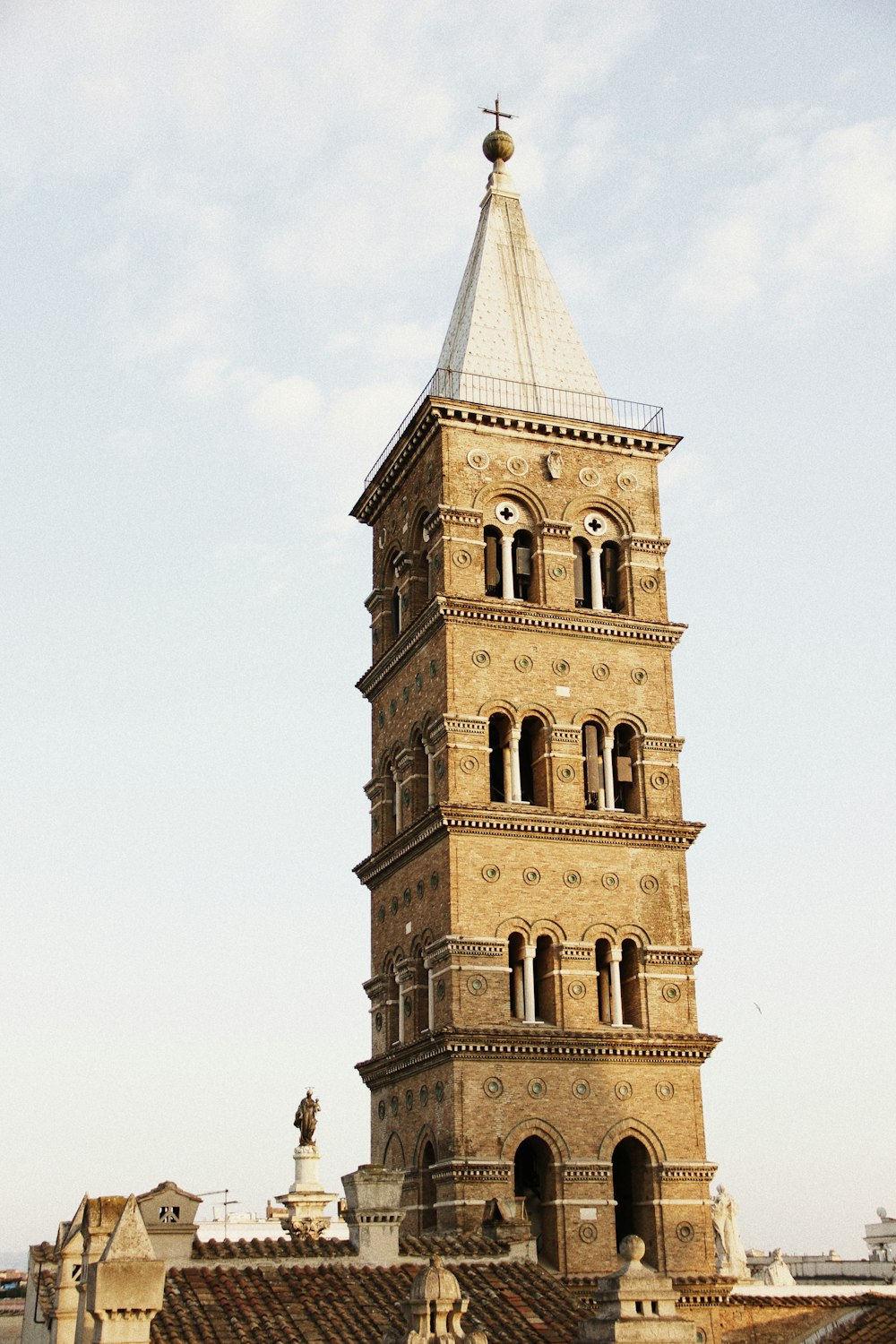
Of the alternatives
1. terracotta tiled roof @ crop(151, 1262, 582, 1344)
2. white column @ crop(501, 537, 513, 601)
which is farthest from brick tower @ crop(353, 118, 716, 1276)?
terracotta tiled roof @ crop(151, 1262, 582, 1344)

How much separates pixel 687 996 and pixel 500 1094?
4793 mm

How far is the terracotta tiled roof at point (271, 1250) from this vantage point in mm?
24375

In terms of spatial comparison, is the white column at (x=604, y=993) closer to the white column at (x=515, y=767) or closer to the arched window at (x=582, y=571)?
the white column at (x=515, y=767)

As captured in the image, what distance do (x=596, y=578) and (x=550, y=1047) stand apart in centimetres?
1065

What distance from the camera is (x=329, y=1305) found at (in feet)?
76.0

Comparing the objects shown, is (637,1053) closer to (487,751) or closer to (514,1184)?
(514,1184)

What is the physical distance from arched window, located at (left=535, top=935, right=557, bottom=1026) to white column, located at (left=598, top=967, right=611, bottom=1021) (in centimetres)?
118

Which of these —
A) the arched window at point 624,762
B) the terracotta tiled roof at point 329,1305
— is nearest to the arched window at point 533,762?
the arched window at point 624,762

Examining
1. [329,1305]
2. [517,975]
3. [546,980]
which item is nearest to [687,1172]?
[546,980]

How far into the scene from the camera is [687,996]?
33438 mm

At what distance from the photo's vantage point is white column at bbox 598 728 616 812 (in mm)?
34469

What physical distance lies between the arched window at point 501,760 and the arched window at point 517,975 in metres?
2.95

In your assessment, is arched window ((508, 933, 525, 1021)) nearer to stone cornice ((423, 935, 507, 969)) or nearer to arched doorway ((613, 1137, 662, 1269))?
stone cornice ((423, 935, 507, 969))

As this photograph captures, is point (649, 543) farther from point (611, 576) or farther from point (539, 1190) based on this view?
point (539, 1190)
